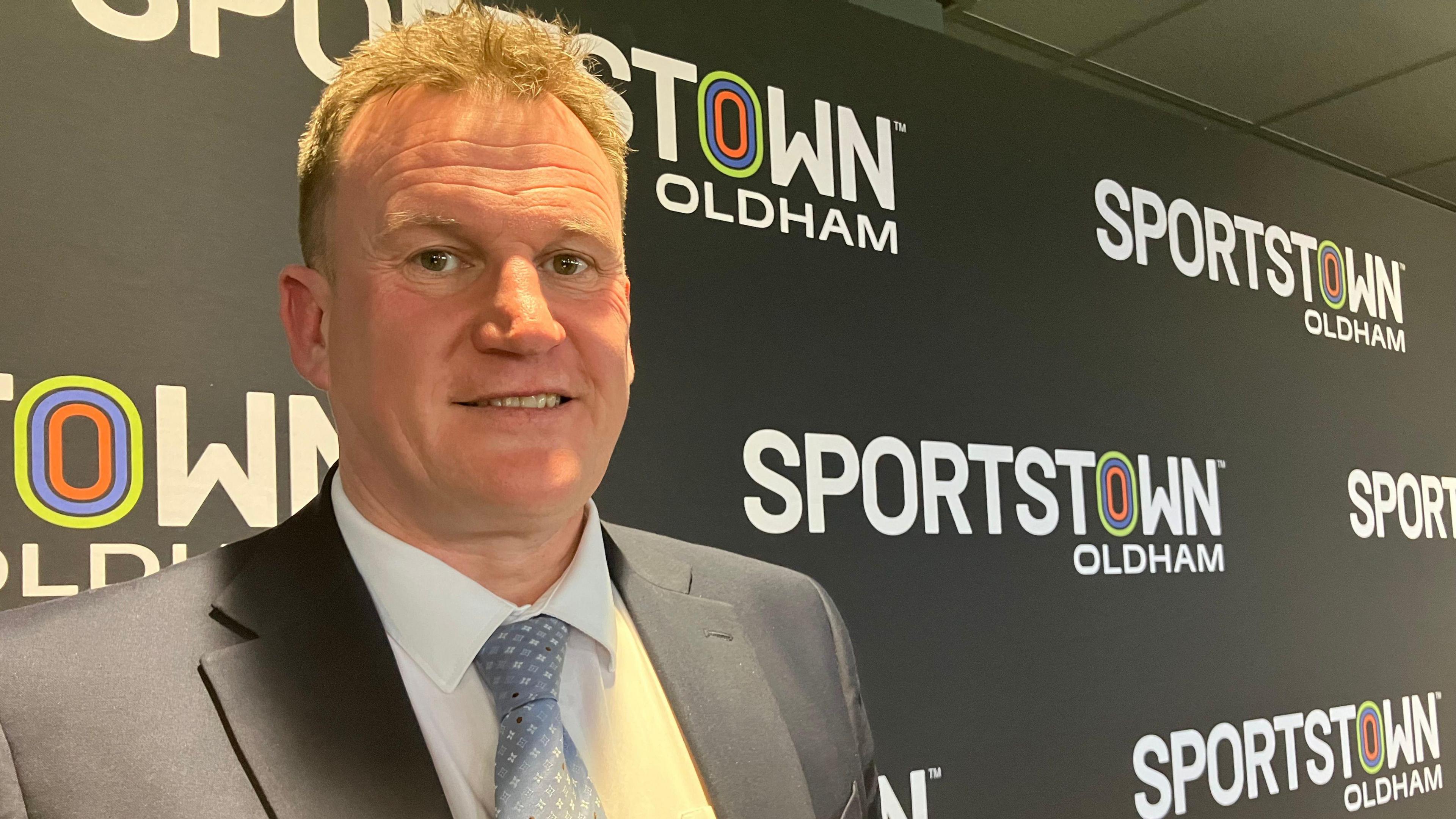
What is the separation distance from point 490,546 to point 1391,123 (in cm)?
405

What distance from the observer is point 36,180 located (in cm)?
118

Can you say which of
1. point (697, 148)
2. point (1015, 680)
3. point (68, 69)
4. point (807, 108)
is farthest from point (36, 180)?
point (1015, 680)

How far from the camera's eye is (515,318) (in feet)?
2.90

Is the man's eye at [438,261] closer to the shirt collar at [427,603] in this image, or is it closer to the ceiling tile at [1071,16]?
the shirt collar at [427,603]

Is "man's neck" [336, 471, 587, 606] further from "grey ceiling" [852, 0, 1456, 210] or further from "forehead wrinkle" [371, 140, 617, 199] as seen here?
"grey ceiling" [852, 0, 1456, 210]

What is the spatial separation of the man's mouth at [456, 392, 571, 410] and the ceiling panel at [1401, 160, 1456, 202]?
4532 millimetres

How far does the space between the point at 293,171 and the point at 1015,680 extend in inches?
62.5

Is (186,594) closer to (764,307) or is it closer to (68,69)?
(68,69)

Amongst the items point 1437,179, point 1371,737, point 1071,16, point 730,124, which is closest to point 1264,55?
point 1071,16

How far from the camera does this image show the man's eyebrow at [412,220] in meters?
0.89

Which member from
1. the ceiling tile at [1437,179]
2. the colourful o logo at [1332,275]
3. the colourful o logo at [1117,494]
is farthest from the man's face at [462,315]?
the ceiling tile at [1437,179]

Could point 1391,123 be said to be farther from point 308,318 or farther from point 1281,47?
point 308,318

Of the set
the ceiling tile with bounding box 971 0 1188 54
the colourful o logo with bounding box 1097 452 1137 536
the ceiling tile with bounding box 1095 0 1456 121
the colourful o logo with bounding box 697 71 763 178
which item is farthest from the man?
the ceiling tile with bounding box 1095 0 1456 121

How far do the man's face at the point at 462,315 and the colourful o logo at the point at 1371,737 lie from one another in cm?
263
